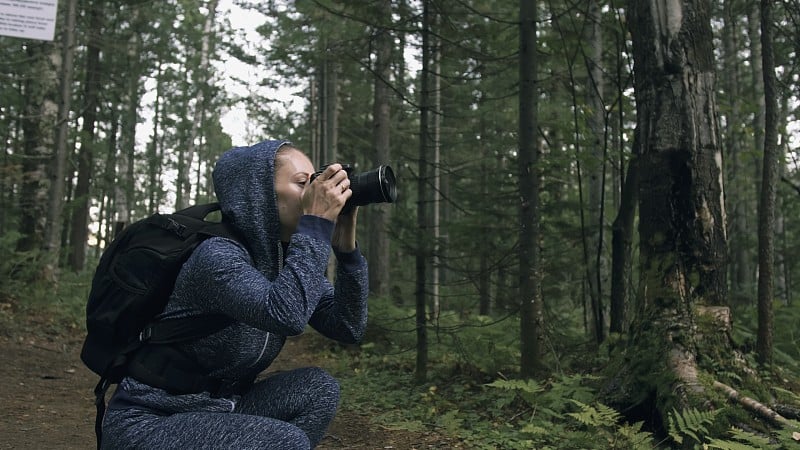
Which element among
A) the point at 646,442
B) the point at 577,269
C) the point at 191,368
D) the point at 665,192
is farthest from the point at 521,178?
the point at 191,368

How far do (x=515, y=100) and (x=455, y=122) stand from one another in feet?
11.5

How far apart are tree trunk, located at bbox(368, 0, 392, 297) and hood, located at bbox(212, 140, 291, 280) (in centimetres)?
439

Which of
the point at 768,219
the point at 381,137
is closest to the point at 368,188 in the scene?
→ the point at 768,219

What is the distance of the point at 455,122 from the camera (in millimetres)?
17594

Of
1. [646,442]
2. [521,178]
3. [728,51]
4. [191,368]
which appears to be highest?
[728,51]

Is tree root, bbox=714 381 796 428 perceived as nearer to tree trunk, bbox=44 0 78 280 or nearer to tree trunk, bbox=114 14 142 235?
tree trunk, bbox=44 0 78 280

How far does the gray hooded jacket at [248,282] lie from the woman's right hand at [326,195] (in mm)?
39

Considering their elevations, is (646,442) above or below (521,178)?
below

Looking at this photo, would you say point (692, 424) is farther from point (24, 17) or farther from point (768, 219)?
point (24, 17)

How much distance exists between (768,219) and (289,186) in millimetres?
4308

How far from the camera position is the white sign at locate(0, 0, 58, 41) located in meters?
7.27

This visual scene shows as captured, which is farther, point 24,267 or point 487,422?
point 24,267

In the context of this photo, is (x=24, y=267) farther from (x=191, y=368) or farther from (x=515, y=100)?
(x=515, y=100)

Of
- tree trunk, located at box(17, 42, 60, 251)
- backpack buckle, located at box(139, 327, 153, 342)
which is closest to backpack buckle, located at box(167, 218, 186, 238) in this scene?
backpack buckle, located at box(139, 327, 153, 342)
